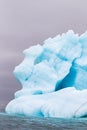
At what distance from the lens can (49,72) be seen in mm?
17734

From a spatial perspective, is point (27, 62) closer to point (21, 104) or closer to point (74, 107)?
point (21, 104)

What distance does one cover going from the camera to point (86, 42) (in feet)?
59.2

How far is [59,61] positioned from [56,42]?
0.90m

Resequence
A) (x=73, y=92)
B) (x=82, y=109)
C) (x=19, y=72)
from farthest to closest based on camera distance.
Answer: (x=19, y=72) → (x=73, y=92) → (x=82, y=109)

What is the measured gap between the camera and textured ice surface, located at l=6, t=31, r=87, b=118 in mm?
17086

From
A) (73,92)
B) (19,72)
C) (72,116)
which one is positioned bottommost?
(72,116)

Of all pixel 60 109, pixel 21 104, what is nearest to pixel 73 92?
pixel 60 109

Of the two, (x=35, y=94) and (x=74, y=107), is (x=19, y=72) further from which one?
(x=74, y=107)

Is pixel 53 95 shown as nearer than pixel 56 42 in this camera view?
Yes

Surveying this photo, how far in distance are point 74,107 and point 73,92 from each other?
0.83 meters

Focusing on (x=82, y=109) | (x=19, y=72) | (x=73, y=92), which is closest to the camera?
(x=82, y=109)

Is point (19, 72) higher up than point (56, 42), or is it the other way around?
point (56, 42)

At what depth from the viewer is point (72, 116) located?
51.2 feet

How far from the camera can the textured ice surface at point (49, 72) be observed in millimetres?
17086
